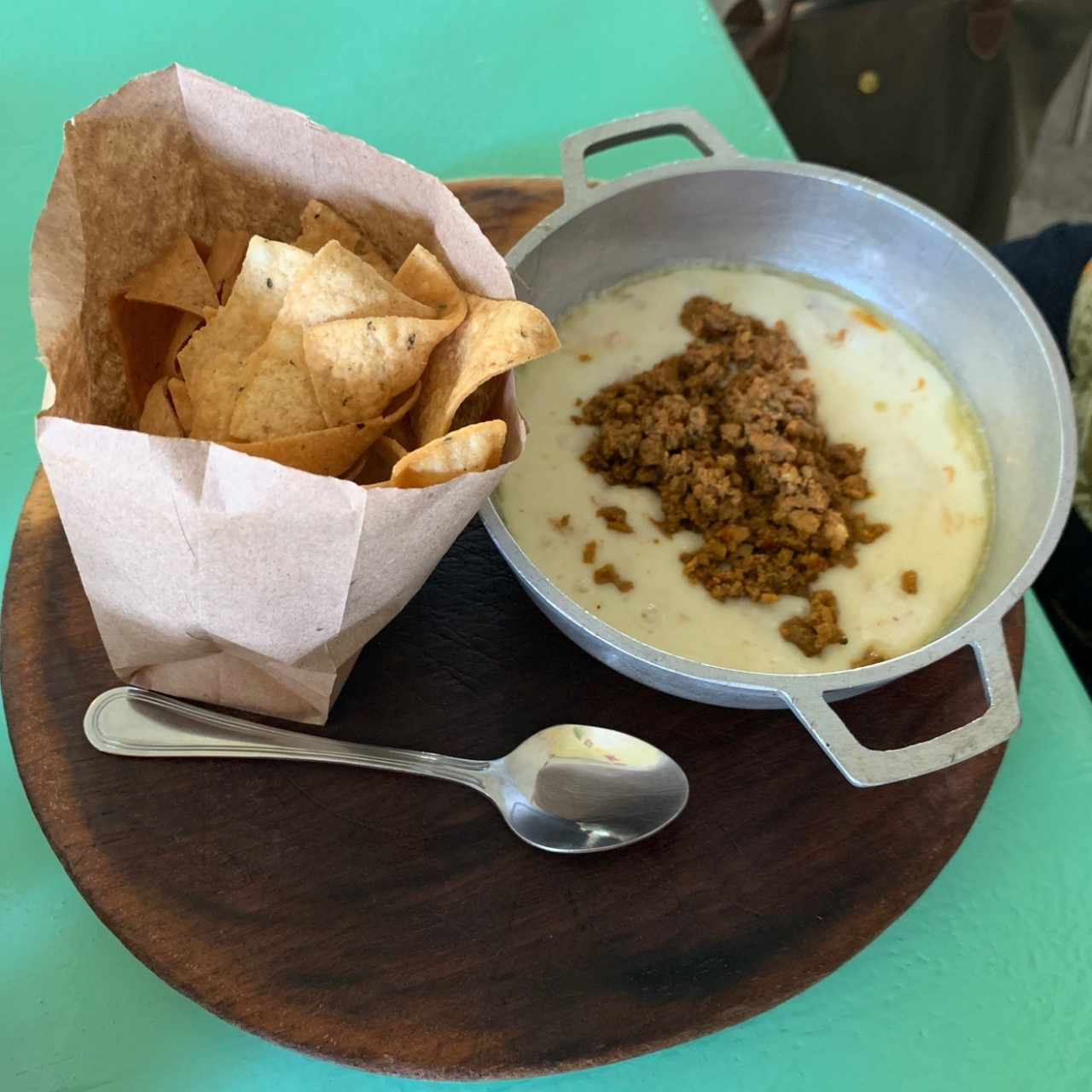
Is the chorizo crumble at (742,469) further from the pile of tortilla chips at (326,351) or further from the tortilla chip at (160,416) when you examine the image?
the tortilla chip at (160,416)

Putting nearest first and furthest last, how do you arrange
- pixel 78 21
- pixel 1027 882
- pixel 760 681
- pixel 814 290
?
pixel 760 681
pixel 1027 882
pixel 814 290
pixel 78 21

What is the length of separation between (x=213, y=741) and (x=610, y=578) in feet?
1.25

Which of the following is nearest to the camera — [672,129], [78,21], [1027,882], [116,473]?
[116,473]

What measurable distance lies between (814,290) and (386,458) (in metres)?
0.65

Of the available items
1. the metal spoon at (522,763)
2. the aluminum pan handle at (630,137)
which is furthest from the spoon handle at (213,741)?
the aluminum pan handle at (630,137)

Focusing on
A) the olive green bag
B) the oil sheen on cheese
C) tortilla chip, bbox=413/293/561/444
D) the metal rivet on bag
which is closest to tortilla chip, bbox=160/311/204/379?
tortilla chip, bbox=413/293/561/444

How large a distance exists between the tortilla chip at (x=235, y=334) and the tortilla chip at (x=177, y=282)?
30 millimetres

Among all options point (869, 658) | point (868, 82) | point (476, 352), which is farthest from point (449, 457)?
point (868, 82)

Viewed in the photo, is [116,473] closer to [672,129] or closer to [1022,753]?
[672,129]

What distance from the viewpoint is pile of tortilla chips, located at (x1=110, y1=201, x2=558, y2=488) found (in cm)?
86

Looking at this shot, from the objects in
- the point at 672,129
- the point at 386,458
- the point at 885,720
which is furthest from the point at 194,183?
the point at 885,720

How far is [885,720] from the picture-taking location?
3.31 ft

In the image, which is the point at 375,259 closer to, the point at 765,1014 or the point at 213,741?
the point at 213,741

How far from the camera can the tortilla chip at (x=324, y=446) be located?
2.74 feet
